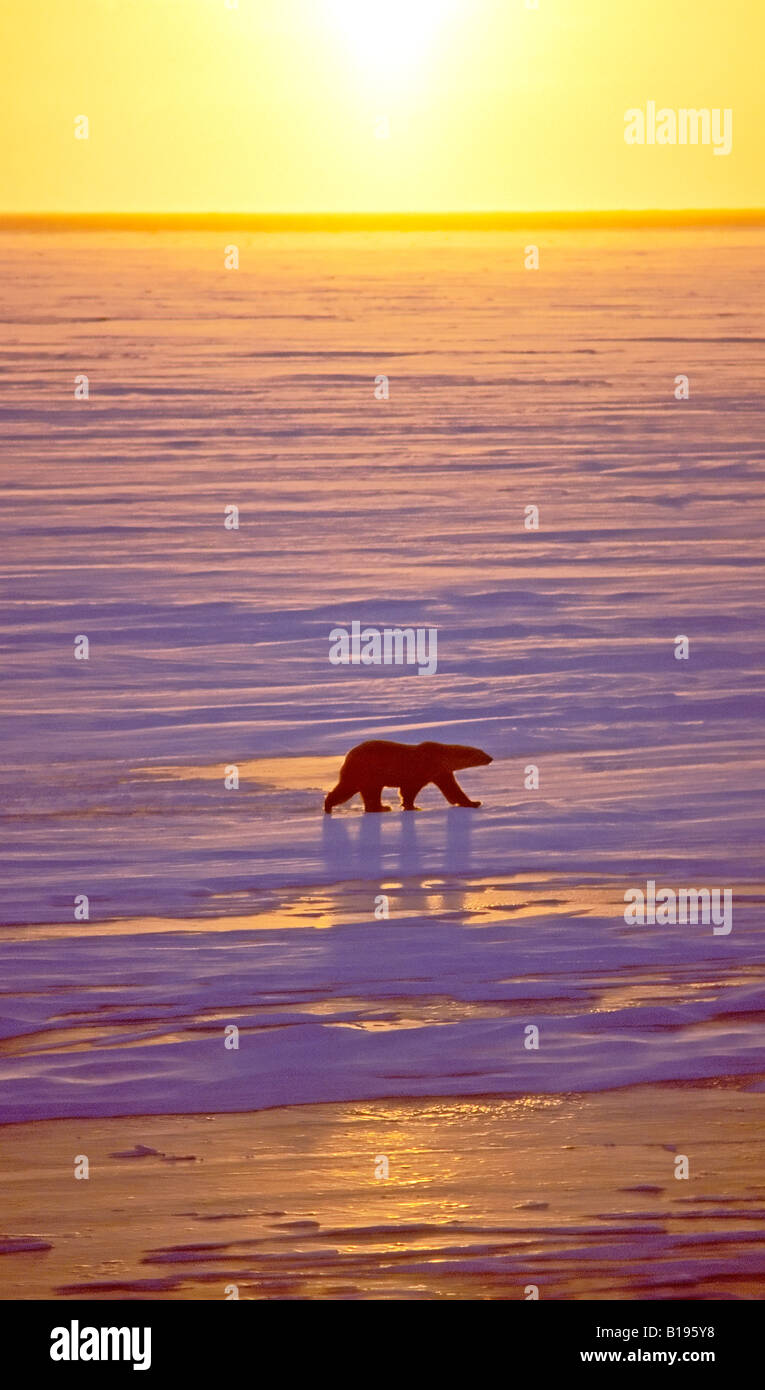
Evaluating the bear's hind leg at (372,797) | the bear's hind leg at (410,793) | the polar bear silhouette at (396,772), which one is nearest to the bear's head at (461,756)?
the polar bear silhouette at (396,772)

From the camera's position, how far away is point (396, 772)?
20.4ft

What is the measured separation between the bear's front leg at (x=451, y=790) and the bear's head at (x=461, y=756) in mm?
56

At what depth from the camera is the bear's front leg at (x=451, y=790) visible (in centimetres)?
623

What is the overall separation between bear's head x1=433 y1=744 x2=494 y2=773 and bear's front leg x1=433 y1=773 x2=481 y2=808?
56mm

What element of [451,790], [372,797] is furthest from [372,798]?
[451,790]

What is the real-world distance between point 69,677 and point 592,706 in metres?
2.50

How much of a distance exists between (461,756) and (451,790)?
145 millimetres

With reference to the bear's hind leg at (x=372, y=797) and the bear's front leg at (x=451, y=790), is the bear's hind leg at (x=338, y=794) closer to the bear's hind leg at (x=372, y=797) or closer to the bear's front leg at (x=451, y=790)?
the bear's hind leg at (x=372, y=797)

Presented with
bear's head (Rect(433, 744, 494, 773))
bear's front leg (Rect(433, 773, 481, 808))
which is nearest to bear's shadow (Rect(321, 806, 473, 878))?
bear's front leg (Rect(433, 773, 481, 808))

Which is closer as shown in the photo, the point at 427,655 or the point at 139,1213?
the point at 139,1213

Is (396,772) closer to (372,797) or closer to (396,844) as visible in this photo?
(372,797)
